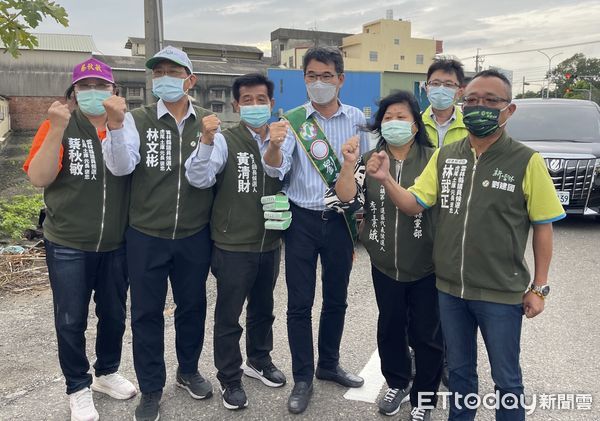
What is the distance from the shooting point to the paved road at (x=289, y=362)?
3.10 m

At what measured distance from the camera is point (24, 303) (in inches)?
197

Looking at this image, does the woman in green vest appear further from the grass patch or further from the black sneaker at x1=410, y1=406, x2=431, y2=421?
the grass patch

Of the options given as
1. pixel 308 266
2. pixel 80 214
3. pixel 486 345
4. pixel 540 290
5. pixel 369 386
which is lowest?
pixel 369 386

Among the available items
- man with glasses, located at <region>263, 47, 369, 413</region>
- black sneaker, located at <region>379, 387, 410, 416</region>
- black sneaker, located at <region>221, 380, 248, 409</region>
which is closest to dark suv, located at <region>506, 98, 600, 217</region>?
man with glasses, located at <region>263, 47, 369, 413</region>

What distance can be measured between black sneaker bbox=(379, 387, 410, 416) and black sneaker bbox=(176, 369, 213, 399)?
44.4 inches

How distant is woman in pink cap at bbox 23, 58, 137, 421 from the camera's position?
287 centimetres

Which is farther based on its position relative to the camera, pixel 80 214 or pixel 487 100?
pixel 80 214

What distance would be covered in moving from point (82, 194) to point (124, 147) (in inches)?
17.3

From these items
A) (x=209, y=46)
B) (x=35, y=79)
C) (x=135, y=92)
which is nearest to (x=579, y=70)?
(x=209, y=46)

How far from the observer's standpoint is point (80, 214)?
291cm

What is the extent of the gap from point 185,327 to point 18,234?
191 inches

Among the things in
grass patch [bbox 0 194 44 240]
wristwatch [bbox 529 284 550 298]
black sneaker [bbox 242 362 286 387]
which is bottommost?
black sneaker [bbox 242 362 286 387]

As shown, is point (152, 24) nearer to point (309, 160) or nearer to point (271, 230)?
point (309, 160)

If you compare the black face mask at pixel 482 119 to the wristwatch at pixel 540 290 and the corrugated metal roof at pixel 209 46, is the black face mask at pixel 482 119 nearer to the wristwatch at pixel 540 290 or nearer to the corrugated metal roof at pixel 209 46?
the wristwatch at pixel 540 290
